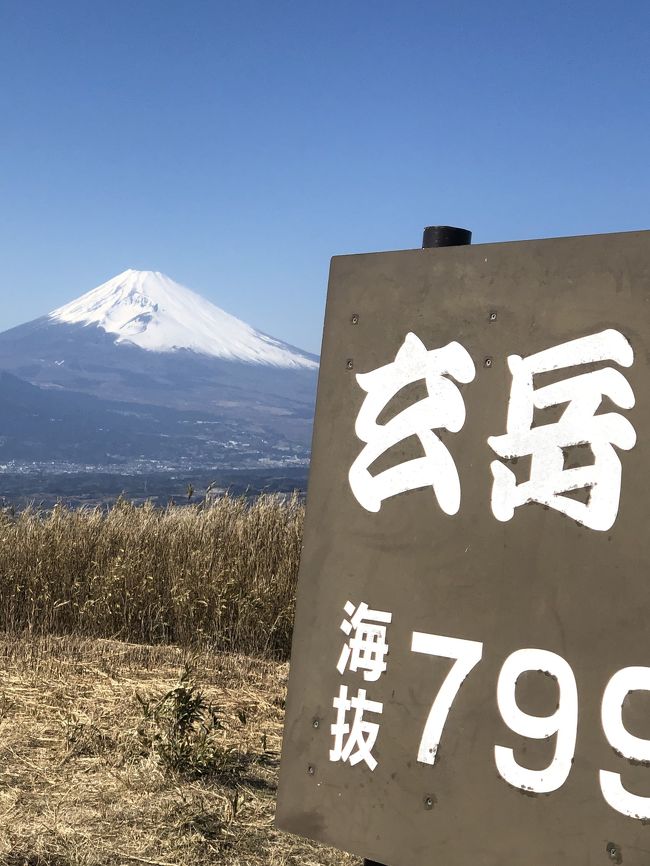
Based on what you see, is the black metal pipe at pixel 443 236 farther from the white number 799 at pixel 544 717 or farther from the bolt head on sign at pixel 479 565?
the white number 799 at pixel 544 717

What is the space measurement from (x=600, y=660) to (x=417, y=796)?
0.50m

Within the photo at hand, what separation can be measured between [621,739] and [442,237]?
44.5 inches

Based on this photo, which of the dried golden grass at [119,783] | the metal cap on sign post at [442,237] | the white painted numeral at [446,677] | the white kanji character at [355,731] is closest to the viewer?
the white painted numeral at [446,677]

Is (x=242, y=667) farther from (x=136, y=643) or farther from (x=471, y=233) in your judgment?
(x=471, y=233)

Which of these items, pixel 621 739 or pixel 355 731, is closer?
pixel 621 739

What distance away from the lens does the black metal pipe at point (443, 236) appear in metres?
2.20

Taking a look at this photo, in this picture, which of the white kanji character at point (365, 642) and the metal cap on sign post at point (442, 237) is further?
the metal cap on sign post at point (442, 237)

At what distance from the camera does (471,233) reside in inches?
88.5

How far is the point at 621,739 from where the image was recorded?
1771 millimetres

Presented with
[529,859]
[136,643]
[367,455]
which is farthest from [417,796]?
[136,643]

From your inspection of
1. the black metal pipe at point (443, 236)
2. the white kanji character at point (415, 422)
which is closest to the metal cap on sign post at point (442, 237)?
the black metal pipe at point (443, 236)

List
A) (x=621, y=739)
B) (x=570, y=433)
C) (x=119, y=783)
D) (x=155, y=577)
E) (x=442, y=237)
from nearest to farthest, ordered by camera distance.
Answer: (x=621, y=739)
(x=570, y=433)
(x=442, y=237)
(x=119, y=783)
(x=155, y=577)

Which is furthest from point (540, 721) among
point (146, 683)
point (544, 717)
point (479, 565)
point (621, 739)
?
point (146, 683)

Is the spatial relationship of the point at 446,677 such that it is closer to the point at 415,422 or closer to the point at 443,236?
the point at 415,422
